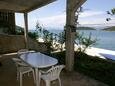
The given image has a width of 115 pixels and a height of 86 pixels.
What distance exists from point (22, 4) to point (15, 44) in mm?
2820

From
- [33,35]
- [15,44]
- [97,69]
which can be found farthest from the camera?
[33,35]

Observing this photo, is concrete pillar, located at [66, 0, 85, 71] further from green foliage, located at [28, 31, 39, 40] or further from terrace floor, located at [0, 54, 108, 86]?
green foliage, located at [28, 31, 39, 40]

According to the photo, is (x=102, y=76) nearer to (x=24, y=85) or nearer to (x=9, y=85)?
(x=24, y=85)

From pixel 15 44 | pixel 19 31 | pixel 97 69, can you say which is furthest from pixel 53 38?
pixel 19 31

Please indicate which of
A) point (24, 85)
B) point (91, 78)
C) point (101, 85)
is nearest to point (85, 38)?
point (91, 78)

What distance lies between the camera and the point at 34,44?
28.8 ft

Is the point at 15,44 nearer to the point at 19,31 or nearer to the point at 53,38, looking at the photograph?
the point at 19,31

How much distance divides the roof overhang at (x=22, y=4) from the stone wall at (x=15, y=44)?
169cm

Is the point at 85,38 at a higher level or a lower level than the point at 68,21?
lower

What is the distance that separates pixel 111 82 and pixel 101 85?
0.39 m

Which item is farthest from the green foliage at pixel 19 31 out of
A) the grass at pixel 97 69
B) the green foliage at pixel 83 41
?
the green foliage at pixel 83 41

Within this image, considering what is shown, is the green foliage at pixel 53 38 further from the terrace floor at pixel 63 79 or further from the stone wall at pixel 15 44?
the terrace floor at pixel 63 79

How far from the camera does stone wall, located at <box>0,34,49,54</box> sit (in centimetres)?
803

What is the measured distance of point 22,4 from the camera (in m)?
6.48
